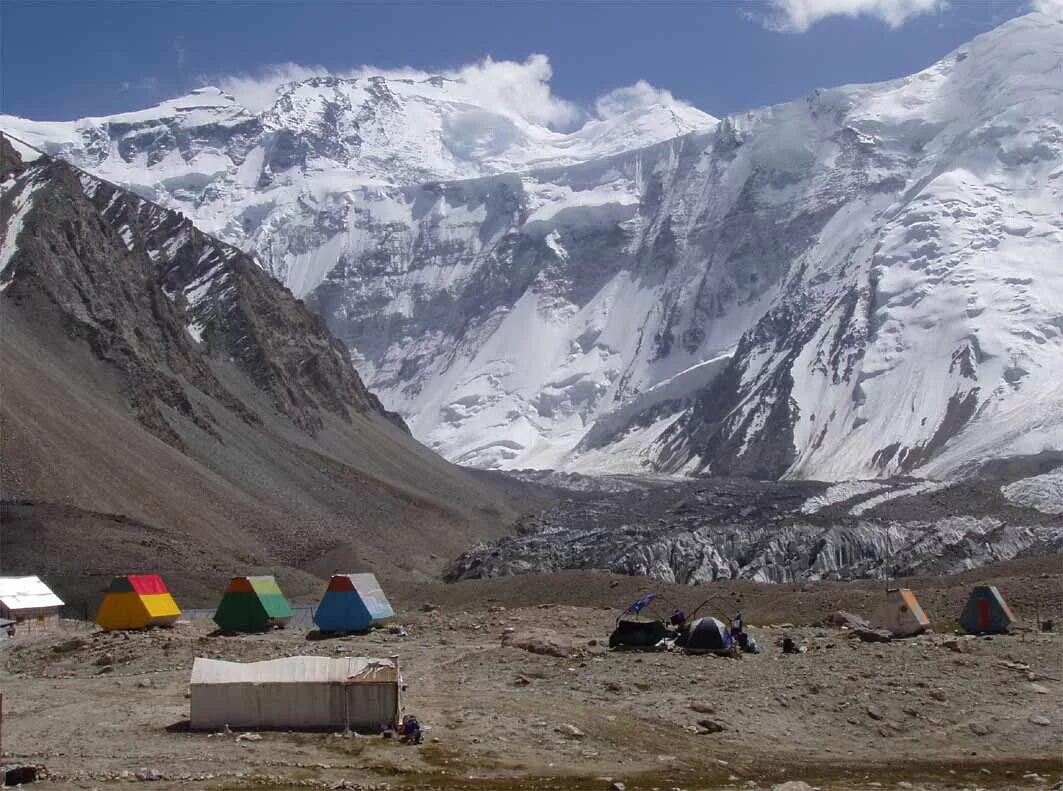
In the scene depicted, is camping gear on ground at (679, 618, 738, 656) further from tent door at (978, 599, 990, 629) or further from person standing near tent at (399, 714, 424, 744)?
person standing near tent at (399, 714, 424, 744)

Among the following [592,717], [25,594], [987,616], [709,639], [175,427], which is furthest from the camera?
[175,427]

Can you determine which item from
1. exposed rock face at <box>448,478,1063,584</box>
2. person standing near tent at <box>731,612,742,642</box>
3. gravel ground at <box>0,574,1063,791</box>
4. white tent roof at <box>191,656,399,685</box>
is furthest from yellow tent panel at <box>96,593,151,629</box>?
exposed rock face at <box>448,478,1063,584</box>

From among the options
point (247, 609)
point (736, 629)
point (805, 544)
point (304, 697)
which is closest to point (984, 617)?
point (736, 629)

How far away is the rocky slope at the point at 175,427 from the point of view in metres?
76.4

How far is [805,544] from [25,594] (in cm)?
4353

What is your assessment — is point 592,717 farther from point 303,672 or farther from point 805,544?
point 805,544

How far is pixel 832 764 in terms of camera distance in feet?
87.4

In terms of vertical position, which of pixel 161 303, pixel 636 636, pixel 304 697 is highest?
pixel 161 303

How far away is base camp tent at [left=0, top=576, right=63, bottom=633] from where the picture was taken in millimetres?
48312

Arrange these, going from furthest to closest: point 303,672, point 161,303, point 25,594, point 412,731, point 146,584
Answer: point 161,303 → point 25,594 → point 146,584 → point 303,672 → point 412,731


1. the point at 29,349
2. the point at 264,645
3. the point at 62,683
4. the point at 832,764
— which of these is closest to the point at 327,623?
the point at 264,645

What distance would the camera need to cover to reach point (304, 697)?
27578mm

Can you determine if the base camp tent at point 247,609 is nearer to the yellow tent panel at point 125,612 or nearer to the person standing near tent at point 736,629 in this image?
the yellow tent panel at point 125,612

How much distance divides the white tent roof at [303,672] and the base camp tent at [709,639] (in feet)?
→ 34.2
